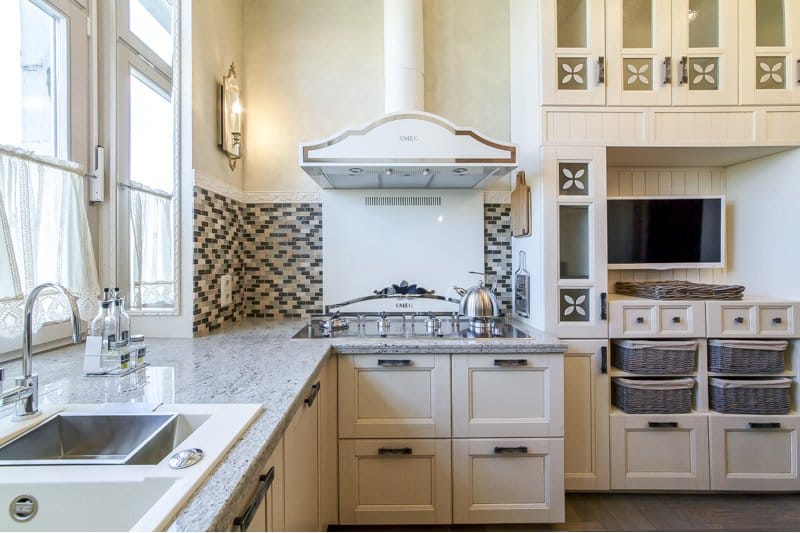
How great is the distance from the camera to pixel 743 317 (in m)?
1.87

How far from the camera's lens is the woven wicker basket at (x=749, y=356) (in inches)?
73.1

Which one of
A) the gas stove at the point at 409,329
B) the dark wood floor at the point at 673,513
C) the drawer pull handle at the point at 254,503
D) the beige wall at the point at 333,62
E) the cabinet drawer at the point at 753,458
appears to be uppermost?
the beige wall at the point at 333,62

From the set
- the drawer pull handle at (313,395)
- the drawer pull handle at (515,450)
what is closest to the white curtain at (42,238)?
the drawer pull handle at (313,395)

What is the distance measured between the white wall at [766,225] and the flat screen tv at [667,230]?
0.20 m

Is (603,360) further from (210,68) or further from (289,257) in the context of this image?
(210,68)

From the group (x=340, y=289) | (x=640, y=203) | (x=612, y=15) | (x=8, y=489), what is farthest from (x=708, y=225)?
(x=8, y=489)

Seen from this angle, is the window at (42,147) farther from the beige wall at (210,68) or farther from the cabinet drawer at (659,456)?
the cabinet drawer at (659,456)

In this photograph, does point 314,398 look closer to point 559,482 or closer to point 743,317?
point 559,482

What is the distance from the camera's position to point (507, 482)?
165 cm

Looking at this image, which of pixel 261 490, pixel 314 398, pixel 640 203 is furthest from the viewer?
pixel 640 203

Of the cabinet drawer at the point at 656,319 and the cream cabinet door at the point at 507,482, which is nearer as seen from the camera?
the cream cabinet door at the point at 507,482

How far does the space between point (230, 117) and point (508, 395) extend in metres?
2.07

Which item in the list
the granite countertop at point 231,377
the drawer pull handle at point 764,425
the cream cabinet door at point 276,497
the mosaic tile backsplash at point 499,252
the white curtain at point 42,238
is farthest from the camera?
the mosaic tile backsplash at point 499,252

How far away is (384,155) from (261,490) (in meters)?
1.39
